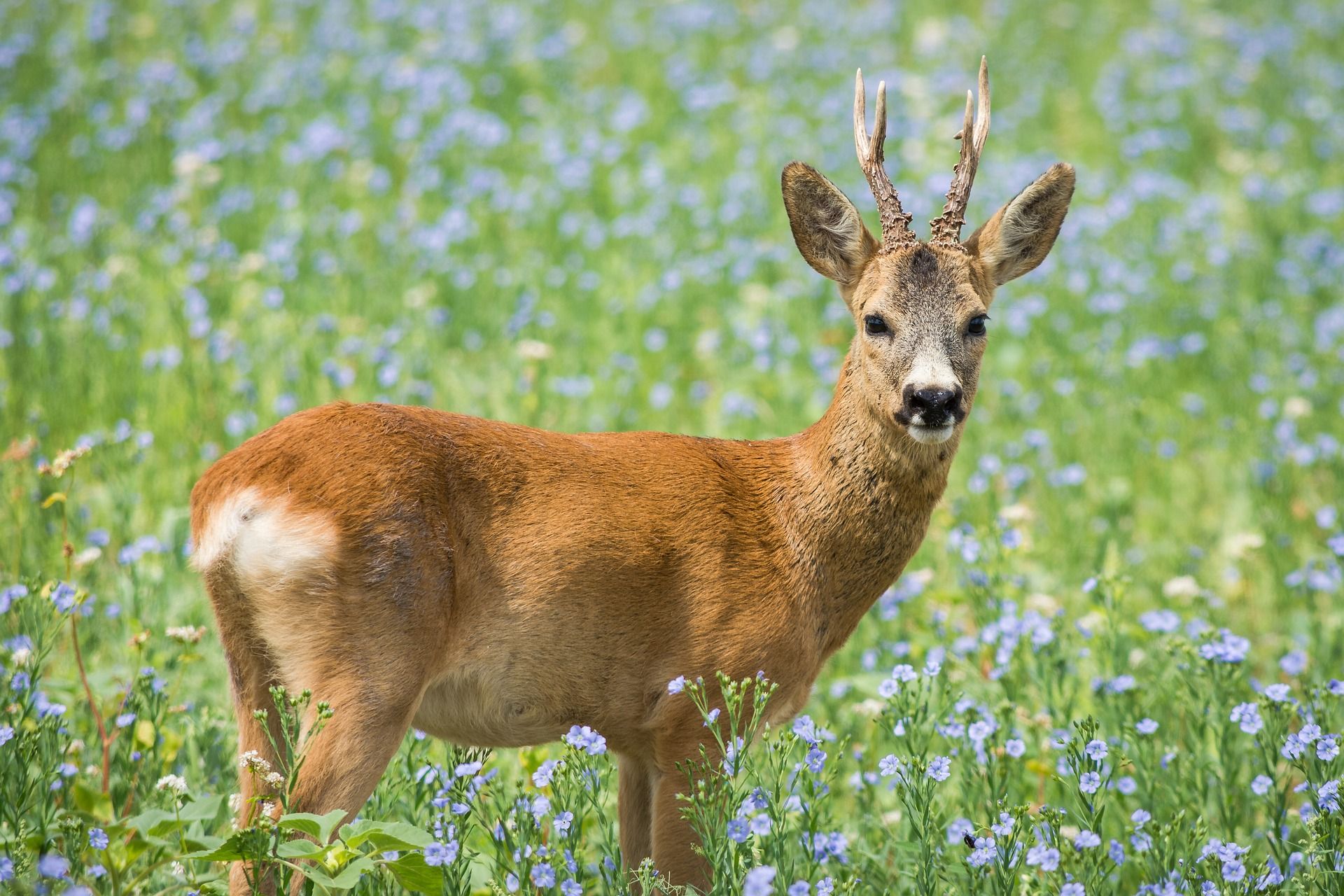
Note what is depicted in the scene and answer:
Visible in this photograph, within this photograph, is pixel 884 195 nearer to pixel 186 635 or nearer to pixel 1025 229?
pixel 1025 229

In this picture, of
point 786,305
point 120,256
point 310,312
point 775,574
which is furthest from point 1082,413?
point 120,256

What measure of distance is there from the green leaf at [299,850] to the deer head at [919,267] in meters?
1.75

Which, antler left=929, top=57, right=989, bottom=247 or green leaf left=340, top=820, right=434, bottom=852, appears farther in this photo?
antler left=929, top=57, right=989, bottom=247

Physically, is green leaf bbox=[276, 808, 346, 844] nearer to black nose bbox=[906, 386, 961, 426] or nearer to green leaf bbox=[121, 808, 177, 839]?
green leaf bbox=[121, 808, 177, 839]

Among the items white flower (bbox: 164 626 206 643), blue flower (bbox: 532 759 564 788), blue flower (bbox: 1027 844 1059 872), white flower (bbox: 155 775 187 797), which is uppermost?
blue flower (bbox: 532 759 564 788)

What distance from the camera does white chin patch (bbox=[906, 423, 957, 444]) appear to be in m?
3.48

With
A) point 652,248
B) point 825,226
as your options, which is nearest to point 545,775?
point 825,226

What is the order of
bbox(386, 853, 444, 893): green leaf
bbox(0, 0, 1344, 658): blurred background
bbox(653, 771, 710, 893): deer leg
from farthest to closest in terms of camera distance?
bbox(0, 0, 1344, 658): blurred background → bbox(653, 771, 710, 893): deer leg → bbox(386, 853, 444, 893): green leaf

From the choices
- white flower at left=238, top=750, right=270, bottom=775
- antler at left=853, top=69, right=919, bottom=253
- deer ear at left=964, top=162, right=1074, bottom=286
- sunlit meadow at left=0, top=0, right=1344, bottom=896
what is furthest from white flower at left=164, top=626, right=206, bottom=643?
deer ear at left=964, top=162, right=1074, bottom=286

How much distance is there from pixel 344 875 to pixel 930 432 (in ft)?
5.76

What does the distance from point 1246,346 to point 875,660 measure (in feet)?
11.5

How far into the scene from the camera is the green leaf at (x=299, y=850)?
271 centimetres

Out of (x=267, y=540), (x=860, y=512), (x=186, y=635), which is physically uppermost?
(x=267, y=540)

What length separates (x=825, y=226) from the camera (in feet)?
12.8
